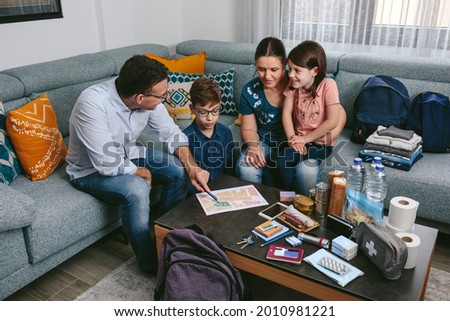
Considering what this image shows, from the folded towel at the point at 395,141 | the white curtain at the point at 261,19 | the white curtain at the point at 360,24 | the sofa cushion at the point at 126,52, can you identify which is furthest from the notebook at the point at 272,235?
the white curtain at the point at 261,19

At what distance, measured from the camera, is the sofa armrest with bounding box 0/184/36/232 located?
163 cm

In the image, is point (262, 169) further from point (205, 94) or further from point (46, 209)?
point (46, 209)

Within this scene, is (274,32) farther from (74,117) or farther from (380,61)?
(74,117)

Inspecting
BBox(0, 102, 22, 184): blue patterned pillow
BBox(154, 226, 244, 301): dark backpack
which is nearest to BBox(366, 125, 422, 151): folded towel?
BBox(154, 226, 244, 301): dark backpack

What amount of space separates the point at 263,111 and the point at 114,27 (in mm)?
1525

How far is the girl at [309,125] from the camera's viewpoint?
2.23m

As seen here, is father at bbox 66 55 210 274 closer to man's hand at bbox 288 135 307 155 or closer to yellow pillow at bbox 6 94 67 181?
yellow pillow at bbox 6 94 67 181

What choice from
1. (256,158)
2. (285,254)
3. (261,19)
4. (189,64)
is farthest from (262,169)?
(261,19)

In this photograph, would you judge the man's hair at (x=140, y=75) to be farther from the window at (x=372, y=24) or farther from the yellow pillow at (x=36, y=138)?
the window at (x=372, y=24)

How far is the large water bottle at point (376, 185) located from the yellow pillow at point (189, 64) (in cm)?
179

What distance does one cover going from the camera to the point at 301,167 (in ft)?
7.39

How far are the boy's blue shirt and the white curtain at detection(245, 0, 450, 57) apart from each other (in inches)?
54.0
